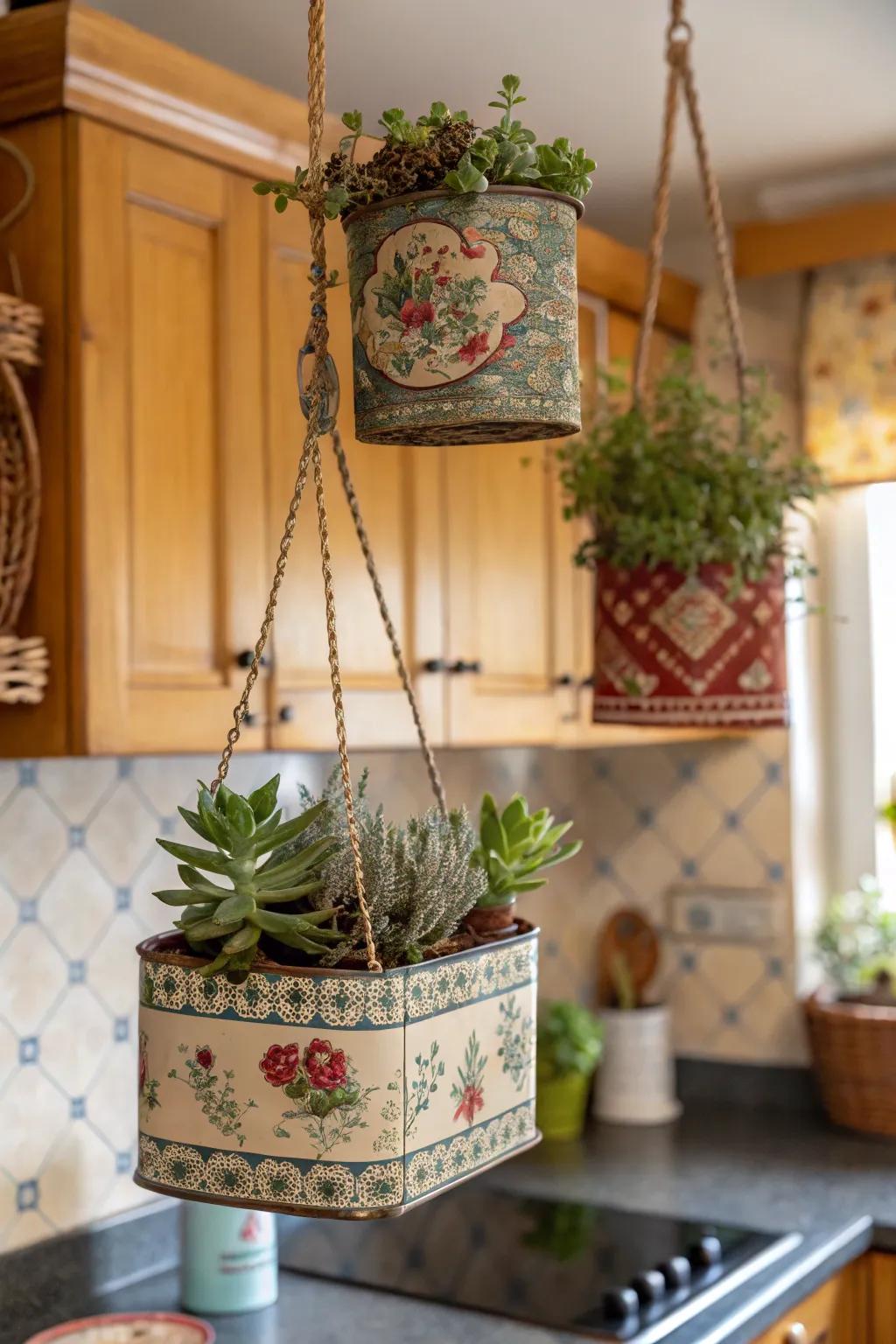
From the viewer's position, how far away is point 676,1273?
6.74ft

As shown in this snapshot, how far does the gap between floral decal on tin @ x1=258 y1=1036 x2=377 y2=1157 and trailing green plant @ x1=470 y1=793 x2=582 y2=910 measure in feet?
0.74

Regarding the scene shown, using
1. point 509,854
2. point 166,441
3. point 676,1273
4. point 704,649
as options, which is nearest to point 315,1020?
point 509,854

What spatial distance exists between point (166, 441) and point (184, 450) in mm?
31

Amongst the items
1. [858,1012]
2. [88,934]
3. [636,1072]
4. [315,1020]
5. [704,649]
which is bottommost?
[636,1072]

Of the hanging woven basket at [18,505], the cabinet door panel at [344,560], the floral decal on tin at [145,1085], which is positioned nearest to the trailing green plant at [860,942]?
the cabinet door panel at [344,560]

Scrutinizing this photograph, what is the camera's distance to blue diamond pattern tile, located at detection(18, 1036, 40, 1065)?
1999mm

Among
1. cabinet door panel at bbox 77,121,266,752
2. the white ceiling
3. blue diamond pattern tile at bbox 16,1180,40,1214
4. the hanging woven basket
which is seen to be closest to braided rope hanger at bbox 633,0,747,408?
the white ceiling

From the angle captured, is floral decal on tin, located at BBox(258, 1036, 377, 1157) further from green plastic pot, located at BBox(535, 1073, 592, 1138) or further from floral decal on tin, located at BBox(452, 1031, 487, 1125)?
green plastic pot, located at BBox(535, 1073, 592, 1138)

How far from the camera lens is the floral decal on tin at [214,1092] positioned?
84 cm

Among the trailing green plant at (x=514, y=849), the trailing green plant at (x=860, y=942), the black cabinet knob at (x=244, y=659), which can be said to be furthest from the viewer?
the trailing green plant at (x=860, y=942)

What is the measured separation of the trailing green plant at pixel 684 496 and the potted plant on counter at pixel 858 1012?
52.2 inches

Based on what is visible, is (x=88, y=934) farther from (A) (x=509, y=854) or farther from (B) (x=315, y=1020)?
(B) (x=315, y=1020)

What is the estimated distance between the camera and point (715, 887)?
3045 mm

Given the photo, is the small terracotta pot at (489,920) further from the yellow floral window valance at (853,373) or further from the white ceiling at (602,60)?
the yellow floral window valance at (853,373)
